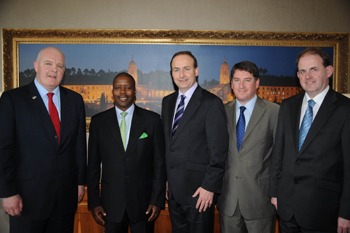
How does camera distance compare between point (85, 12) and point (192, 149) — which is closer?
point (192, 149)

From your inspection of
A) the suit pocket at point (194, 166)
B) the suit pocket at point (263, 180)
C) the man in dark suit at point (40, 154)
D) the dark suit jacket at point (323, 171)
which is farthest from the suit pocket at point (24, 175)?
the dark suit jacket at point (323, 171)

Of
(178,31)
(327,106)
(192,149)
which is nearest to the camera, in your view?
(327,106)

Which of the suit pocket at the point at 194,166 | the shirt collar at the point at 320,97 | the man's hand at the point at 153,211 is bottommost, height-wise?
the man's hand at the point at 153,211

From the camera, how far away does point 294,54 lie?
2854 mm

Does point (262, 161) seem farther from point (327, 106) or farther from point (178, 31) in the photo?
point (178, 31)

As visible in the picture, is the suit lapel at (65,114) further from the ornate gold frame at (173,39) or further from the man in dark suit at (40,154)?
the ornate gold frame at (173,39)

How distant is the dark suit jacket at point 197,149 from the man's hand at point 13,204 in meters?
1.24

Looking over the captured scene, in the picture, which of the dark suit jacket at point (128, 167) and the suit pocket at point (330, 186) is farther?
the dark suit jacket at point (128, 167)

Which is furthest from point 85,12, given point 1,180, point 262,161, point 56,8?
point 262,161

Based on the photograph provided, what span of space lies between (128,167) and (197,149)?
0.62 meters

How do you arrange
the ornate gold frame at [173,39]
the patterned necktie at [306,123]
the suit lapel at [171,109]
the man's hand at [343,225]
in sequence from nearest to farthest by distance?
the man's hand at [343,225]
the patterned necktie at [306,123]
the suit lapel at [171,109]
the ornate gold frame at [173,39]

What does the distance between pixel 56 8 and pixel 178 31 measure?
1648 mm

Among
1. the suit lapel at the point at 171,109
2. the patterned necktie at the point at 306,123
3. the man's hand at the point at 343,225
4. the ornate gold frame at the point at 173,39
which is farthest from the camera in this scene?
the ornate gold frame at the point at 173,39

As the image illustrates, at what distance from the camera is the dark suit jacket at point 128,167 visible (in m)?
1.85
